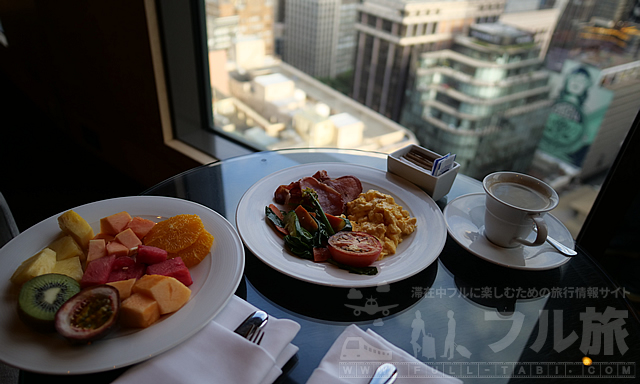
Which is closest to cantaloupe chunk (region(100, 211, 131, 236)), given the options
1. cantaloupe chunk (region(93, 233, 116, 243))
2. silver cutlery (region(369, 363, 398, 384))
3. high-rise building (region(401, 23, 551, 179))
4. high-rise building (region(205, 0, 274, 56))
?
cantaloupe chunk (region(93, 233, 116, 243))

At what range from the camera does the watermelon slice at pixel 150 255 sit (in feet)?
3.12

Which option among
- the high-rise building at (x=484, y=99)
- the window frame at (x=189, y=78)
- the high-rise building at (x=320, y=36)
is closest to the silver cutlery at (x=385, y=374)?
the window frame at (x=189, y=78)

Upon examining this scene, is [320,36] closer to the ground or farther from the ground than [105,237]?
farther from the ground

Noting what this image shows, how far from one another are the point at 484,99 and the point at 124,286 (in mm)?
3196

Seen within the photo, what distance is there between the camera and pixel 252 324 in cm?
88

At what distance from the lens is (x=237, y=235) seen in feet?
3.51

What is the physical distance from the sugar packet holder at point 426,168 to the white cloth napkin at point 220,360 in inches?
27.0

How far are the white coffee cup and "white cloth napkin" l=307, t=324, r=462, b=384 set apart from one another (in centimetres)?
48

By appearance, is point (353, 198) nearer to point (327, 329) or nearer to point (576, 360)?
point (327, 329)

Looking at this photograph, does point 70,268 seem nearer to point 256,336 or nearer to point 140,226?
point 140,226

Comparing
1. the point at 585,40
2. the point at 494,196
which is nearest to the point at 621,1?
the point at 585,40

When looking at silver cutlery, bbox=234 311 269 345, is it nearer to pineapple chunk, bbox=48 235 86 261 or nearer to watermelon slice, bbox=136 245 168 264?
watermelon slice, bbox=136 245 168 264

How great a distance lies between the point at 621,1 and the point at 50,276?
2.32m

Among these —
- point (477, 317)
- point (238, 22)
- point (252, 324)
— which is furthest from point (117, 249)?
point (238, 22)
